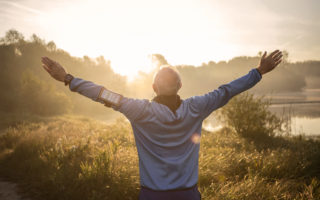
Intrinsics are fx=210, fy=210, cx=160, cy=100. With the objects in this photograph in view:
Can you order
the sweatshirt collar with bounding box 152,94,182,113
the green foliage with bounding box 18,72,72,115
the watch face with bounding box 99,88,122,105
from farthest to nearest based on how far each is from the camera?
the green foliage with bounding box 18,72,72,115
the sweatshirt collar with bounding box 152,94,182,113
the watch face with bounding box 99,88,122,105

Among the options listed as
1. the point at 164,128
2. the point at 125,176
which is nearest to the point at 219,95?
the point at 164,128

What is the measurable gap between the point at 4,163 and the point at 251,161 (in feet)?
26.3

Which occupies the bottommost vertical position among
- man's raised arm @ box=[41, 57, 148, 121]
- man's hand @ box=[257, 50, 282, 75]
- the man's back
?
the man's back

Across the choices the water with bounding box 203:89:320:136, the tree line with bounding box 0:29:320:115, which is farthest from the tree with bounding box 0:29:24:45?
the water with bounding box 203:89:320:136

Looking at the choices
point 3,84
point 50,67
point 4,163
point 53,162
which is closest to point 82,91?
point 50,67

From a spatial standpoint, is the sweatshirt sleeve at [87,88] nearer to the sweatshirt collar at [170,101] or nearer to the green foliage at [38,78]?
the sweatshirt collar at [170,101]

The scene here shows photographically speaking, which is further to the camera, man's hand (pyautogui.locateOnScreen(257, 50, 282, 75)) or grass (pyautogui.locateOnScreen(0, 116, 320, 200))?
grass (pyautogui.locateOnScreen(0, 116, 320, 200))

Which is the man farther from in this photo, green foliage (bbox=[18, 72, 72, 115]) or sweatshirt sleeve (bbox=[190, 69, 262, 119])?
green foliage (bbox=[18, 72, 72, 115])

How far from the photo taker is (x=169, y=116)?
176cm

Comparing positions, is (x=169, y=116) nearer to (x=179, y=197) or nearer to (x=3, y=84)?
(x=179, y=197)

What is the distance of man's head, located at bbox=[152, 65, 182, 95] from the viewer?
1.85 meters

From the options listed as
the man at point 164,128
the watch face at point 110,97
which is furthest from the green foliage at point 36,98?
the watch face at point 110,97

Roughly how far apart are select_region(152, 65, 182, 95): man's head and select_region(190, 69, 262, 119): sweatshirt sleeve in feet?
0.71

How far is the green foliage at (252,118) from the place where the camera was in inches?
491
